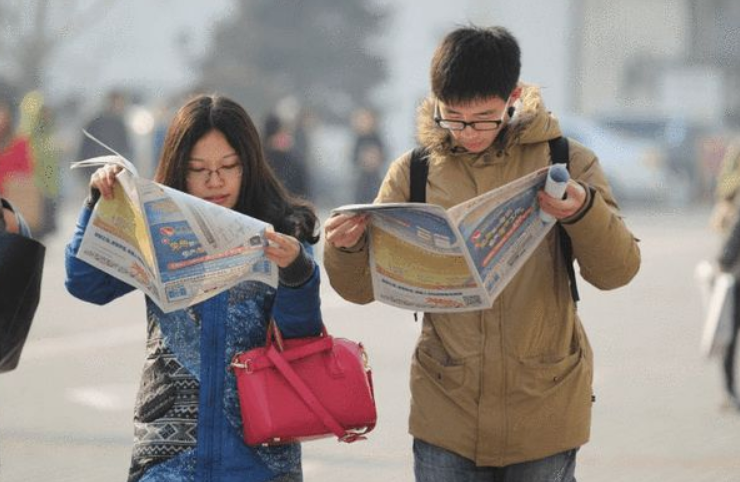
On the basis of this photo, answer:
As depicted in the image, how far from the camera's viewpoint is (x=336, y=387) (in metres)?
4.72

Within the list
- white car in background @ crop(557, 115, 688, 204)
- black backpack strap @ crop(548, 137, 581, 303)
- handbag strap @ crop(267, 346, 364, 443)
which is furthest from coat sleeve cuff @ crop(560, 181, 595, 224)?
white car in background @ crop(557, 115, 688, 204)

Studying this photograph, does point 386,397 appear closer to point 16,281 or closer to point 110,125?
point 16,281

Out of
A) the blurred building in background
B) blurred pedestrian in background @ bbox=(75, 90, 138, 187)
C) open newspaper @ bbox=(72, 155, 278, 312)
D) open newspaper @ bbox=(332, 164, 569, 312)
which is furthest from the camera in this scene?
→ the blurred building in background

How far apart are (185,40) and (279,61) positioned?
2.93 m

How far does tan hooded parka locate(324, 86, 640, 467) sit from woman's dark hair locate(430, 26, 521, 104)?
0.36 feet

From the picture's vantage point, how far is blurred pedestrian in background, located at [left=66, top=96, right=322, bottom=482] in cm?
465

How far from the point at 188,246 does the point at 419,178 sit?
0.68 metres

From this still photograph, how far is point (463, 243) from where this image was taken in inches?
176

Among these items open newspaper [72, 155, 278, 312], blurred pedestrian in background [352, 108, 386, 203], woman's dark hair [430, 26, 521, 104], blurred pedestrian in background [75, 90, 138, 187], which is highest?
woman's dark hair [430, 26, 521, 104]

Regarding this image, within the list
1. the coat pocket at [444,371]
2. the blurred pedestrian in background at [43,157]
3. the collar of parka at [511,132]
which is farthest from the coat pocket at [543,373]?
the blurred pedestrian in background at [43,157]

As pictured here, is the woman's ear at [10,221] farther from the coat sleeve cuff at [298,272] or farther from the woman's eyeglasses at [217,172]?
the coat sleeve cuff at [298,272]

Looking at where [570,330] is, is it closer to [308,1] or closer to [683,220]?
[683,220]

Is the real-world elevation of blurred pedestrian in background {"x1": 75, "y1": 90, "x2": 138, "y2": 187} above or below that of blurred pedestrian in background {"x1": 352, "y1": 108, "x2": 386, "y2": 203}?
above

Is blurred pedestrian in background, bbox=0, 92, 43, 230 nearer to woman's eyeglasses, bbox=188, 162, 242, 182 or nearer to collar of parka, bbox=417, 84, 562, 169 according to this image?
woman's eyeglasses, bbox=188, 162, 242, 182
